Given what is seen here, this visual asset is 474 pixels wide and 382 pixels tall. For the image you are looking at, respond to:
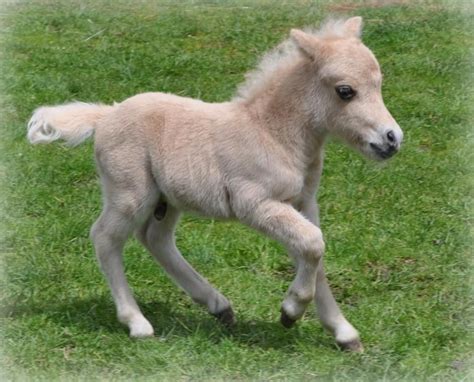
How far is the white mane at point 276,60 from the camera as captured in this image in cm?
617

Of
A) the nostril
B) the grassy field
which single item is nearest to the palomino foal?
the nostril

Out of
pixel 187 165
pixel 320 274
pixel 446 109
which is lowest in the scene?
pixel 446 109

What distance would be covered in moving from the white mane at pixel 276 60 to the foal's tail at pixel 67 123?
33.8 inches

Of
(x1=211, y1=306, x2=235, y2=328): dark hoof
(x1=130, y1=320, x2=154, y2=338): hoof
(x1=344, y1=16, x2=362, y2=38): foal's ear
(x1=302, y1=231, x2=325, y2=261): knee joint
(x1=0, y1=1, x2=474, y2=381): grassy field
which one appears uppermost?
(x1=344, y1=16, x2=362, y2=38): foal's ear

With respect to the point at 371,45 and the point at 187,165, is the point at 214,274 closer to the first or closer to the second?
the point at 187,165

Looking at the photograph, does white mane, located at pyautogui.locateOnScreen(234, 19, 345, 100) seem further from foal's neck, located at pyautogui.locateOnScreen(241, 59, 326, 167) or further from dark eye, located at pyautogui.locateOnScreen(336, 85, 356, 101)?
dark eye, located at pyautogui.locateOnScreen(336, 85, 356, 101)

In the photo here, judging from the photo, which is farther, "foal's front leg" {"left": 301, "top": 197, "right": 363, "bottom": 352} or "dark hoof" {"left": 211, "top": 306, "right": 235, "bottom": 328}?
"dark hoof" {"left": 211, "top": 306, "right": 235, "bottom": 328}

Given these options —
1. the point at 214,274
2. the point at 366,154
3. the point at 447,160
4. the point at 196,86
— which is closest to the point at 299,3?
the point at 196,86

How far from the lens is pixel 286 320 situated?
19.9 ft

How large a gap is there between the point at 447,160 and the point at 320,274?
312 centimetres

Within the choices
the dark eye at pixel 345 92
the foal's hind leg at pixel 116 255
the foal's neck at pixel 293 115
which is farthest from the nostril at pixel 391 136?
the foal's hind leg at pixel 116 255

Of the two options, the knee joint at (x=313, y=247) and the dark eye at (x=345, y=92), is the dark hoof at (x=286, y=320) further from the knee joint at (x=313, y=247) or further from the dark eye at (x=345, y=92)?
the dark eye at (x=345, y=92)

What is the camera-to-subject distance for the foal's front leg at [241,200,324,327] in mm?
5785

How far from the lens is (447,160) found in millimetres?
8953
